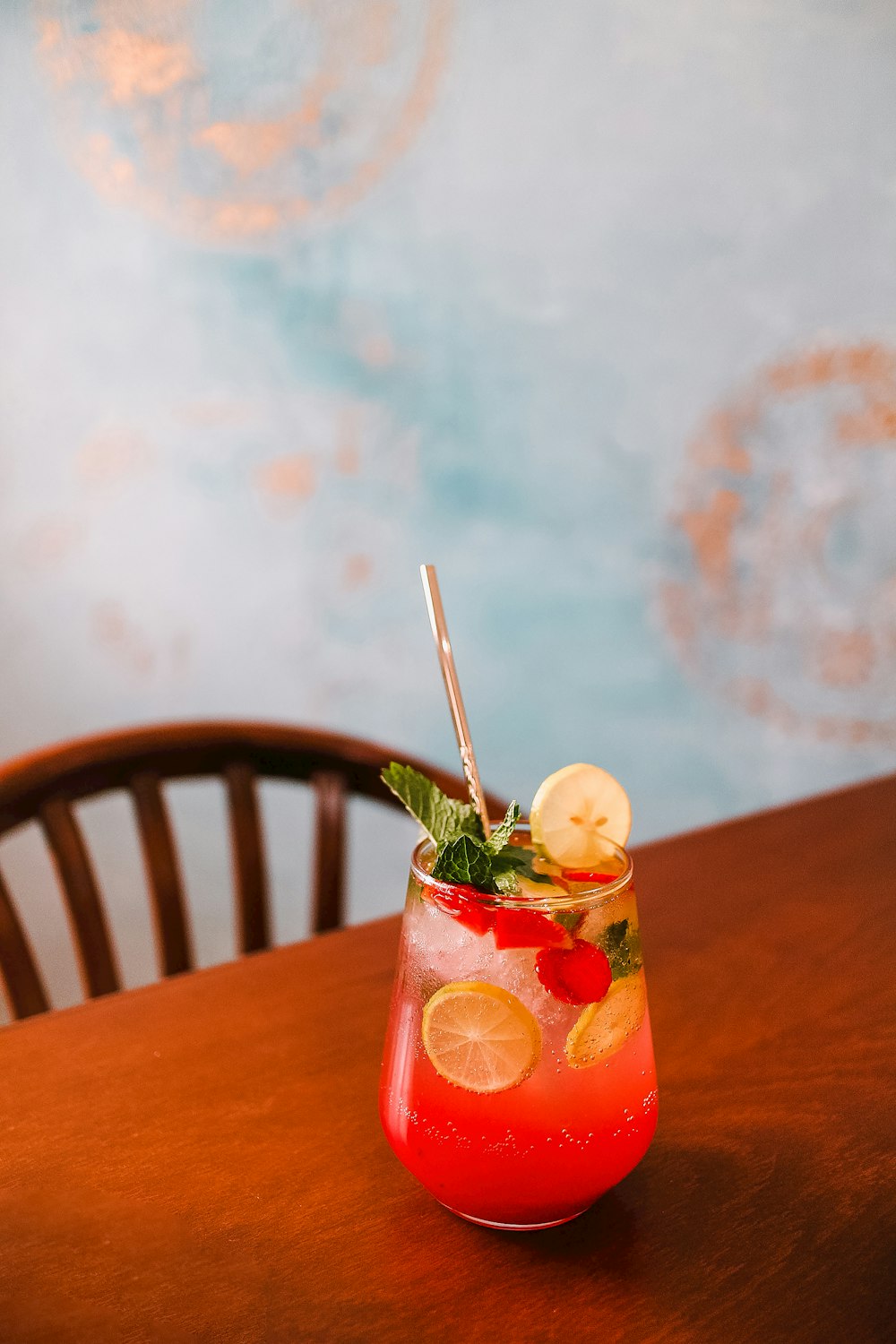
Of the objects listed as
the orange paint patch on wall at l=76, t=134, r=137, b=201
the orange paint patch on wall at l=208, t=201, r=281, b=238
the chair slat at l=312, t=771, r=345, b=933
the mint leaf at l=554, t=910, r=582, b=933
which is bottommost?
the chair slat at l=312, t=771, r=345, b=933

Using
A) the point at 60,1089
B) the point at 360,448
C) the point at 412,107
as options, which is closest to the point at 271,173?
the point at 412,107

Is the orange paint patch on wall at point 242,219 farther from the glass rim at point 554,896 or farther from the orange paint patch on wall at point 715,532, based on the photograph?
the glass rim at point 554,896

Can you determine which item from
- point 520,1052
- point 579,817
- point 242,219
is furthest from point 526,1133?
point 242,219

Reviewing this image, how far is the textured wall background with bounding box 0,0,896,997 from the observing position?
5.41 feet

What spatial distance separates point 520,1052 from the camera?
462 mm

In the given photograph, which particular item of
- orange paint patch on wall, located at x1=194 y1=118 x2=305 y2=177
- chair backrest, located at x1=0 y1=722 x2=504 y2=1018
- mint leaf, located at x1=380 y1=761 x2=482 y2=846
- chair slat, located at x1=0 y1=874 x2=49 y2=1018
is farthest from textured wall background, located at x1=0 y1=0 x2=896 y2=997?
mint leaf, located at x1=380 y1=761 x2=482 y2=846

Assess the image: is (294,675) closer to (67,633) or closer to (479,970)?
(67,633)

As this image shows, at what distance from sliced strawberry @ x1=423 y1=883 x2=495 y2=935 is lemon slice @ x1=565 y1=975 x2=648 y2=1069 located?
6 cm

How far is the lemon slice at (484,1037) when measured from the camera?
461 millimetres

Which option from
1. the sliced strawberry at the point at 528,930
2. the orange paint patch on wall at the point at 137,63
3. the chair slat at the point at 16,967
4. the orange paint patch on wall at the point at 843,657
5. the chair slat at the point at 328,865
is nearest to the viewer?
the sliced strawberry at the point at 528,930

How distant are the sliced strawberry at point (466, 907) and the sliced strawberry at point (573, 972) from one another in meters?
0.03

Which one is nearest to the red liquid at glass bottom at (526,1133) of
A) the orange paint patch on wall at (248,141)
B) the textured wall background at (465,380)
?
the textured wall background at (465,380)

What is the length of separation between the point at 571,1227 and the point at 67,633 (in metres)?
1.51

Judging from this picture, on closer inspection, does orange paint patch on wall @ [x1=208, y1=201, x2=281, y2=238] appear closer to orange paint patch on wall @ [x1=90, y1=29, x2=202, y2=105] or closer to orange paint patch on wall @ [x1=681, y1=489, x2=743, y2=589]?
orange paint patch on wall @ [x1=90, y1=29, x2=202, y2=105]
